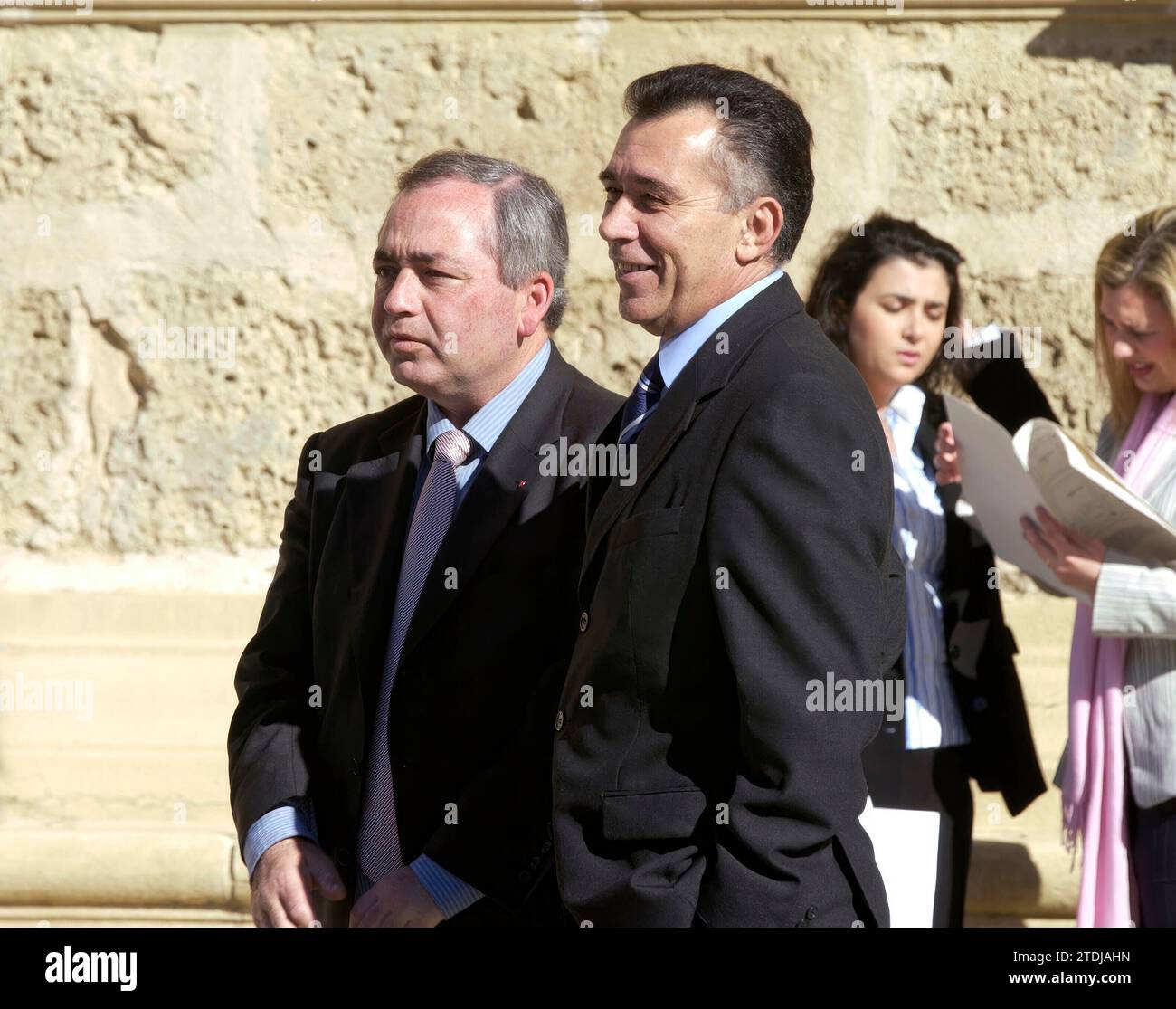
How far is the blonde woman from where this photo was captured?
9.55ft

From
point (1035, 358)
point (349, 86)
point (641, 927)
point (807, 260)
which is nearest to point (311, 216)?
point (349, 86)

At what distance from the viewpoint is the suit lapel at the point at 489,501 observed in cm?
248

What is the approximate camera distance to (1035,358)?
12.8ft

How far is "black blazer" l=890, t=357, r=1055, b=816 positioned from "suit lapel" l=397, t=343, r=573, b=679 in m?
1.04

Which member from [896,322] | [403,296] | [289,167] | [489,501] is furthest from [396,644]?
[289,167]

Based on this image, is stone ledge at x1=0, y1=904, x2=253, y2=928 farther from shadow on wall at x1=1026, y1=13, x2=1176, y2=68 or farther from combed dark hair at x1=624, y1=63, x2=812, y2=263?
shadow on wall at x1=1026, y1=13, x2=1176, y2=68

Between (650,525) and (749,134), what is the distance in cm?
59

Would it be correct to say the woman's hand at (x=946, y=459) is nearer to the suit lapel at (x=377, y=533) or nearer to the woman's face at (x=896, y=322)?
the woman's face at (x=896, y=322)

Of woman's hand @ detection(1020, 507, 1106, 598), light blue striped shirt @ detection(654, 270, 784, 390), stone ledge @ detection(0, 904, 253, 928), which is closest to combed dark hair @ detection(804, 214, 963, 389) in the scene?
woman's hand @ detection(1020, 507, 1106, 598)

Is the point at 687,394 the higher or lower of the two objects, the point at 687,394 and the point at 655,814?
the higher

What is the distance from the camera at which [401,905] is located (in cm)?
236

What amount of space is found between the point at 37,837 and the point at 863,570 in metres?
2.34

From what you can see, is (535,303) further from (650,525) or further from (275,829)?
(275,829)
